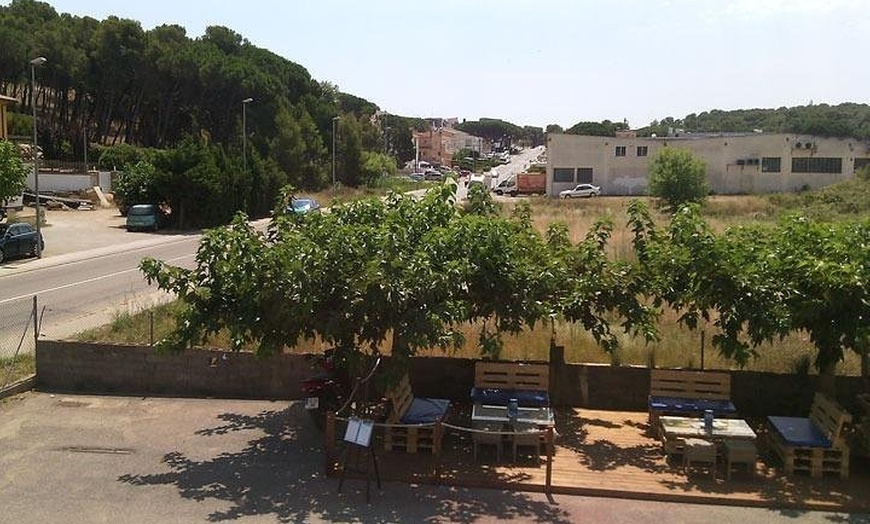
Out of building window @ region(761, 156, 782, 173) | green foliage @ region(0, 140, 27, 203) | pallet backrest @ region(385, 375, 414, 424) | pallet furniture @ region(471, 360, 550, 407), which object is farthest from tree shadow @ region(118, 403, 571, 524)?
building window @ region(761, 156, 782, 173)

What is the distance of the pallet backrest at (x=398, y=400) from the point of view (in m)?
11.5

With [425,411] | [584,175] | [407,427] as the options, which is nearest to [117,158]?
[584,175]

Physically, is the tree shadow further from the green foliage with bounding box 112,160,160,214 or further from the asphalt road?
the green foliage with bounding box 112,160,160,214

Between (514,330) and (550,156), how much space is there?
7545 cm

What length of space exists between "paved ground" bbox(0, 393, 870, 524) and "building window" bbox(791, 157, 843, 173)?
8060 cm

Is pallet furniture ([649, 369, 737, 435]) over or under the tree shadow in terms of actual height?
over

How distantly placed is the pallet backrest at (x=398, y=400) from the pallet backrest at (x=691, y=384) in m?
3.64

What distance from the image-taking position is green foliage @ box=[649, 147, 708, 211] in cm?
6372

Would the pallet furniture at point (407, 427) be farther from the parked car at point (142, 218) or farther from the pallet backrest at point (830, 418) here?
the parked car at point (142, 218)

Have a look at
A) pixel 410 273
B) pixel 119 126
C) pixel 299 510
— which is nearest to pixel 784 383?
pixel 410 273

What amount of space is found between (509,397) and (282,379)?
3.98 metres

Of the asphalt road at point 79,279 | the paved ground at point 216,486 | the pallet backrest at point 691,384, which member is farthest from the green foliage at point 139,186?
the pallet backrest at point 691,384

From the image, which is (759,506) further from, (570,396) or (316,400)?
(316,400)

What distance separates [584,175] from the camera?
8600 cm
